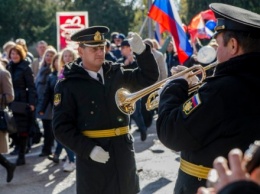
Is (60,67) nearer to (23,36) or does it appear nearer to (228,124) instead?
(228,124)

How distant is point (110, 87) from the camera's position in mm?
3715

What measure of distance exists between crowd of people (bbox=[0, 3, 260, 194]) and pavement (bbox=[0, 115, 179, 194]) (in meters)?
0.19

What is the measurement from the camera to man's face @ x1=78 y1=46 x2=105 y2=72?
374cm

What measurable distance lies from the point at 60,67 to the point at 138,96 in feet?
11.2

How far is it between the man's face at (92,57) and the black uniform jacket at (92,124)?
0.08m

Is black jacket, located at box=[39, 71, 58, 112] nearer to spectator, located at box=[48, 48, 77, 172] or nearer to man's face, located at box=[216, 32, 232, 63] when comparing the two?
spectator, located at box=[48, 48, 77, 172]

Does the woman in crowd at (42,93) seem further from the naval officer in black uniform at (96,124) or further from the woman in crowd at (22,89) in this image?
the naval officer in black uniform at (96,124)

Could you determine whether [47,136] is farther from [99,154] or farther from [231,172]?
[231,172]

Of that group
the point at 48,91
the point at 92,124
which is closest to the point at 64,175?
the point at 48,91

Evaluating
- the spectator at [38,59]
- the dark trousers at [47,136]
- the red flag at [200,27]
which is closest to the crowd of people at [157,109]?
the dark trousers at [47,136]

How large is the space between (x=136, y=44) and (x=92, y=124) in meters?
0.66

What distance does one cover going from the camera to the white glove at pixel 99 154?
3496 millimetres

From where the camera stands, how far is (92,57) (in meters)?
3.76

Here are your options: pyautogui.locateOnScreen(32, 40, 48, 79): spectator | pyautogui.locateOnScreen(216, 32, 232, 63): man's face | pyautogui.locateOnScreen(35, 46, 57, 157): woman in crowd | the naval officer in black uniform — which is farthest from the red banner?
pyautogui.locateOnScreen(216, 32, 232, 63): man's face
